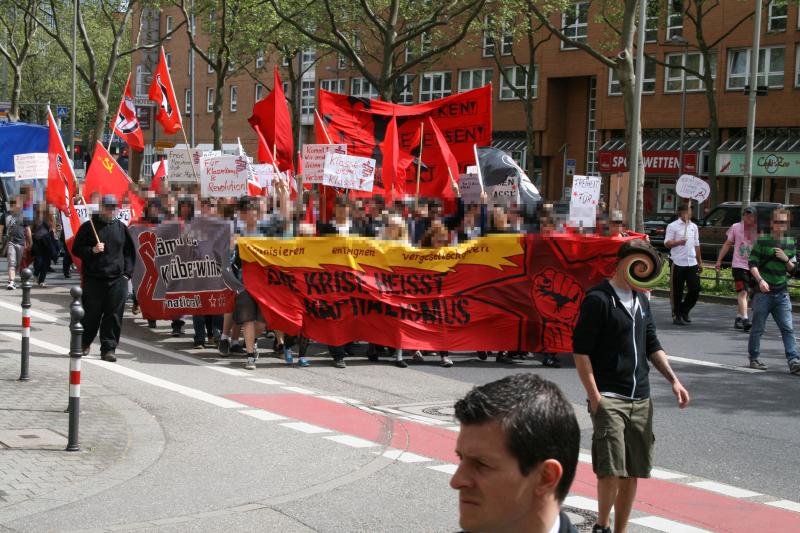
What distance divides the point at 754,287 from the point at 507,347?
2987 mm

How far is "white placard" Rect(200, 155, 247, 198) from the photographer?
16672 mm

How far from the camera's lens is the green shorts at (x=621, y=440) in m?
5.96

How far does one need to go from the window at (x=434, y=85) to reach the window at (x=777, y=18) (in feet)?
62.7

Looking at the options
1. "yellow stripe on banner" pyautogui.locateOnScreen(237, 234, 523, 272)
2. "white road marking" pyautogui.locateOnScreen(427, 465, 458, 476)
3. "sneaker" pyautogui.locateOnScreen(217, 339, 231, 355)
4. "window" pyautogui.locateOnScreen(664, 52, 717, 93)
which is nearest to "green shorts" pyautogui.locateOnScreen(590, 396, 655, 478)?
"white road marking" pyautogui.locateOnScreen(427, 465, 458, 476)

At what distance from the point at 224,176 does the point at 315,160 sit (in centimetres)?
146

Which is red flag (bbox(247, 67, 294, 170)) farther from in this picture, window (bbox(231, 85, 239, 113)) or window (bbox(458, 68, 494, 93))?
window (bbox(231, 85, 239, 113))

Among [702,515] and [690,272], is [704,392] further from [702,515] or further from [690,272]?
[690,272]

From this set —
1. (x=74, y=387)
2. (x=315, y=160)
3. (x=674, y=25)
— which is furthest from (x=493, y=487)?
(x=674, y=25)

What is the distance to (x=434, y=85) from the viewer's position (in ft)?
210

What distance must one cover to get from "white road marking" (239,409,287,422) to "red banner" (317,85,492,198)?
8.55m

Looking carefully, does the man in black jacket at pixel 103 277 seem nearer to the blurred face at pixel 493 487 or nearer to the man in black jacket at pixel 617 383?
the man in black jacket at pixel 617 383

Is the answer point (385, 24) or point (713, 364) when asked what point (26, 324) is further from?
point (385, 24)

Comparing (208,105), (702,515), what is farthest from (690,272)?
(208,105)

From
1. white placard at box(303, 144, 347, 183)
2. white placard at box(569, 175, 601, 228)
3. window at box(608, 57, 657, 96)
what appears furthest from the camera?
window at box(608, 57, 657, 96)
